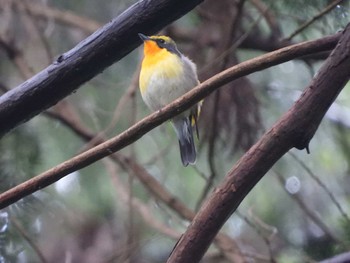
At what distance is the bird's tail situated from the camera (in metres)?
2.55

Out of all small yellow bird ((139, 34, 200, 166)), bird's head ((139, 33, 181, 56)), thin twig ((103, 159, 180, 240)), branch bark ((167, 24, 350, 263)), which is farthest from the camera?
thin twig ((103, 159, 180, 240))

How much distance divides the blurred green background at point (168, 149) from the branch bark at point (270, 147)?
41.2 inches

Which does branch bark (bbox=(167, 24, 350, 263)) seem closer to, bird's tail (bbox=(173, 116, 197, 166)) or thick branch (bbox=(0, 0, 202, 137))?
thick branch (bbox=(0, 0, 202, 137))

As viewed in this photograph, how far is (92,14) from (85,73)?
2.63 meters

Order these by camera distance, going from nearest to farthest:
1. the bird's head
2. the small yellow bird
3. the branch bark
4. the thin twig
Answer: the branch bark, the small yellow bird, the bird's head, the thin twig

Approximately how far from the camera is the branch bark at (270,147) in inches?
53.9

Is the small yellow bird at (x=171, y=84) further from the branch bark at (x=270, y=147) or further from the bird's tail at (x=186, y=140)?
the branch bark at (x=270, y=147)

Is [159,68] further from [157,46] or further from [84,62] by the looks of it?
[84,62]

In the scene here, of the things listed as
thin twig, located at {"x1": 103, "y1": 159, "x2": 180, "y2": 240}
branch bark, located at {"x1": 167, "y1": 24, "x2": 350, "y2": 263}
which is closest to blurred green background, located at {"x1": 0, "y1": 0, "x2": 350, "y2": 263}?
thin twig, located at {"x1": 103, "y1": 159, "x2": 180, "y2": 240}

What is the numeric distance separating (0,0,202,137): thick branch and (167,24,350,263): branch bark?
292 mm

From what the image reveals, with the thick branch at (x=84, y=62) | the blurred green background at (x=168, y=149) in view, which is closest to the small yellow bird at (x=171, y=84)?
the blurred green background at (x=168, y=149)

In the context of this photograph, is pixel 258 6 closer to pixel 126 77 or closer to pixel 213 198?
pixel 126 77

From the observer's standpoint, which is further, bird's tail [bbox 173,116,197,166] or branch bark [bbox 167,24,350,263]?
bird's tail [bbox 173,116,197,166]

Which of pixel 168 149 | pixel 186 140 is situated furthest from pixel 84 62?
pixel 168 149
